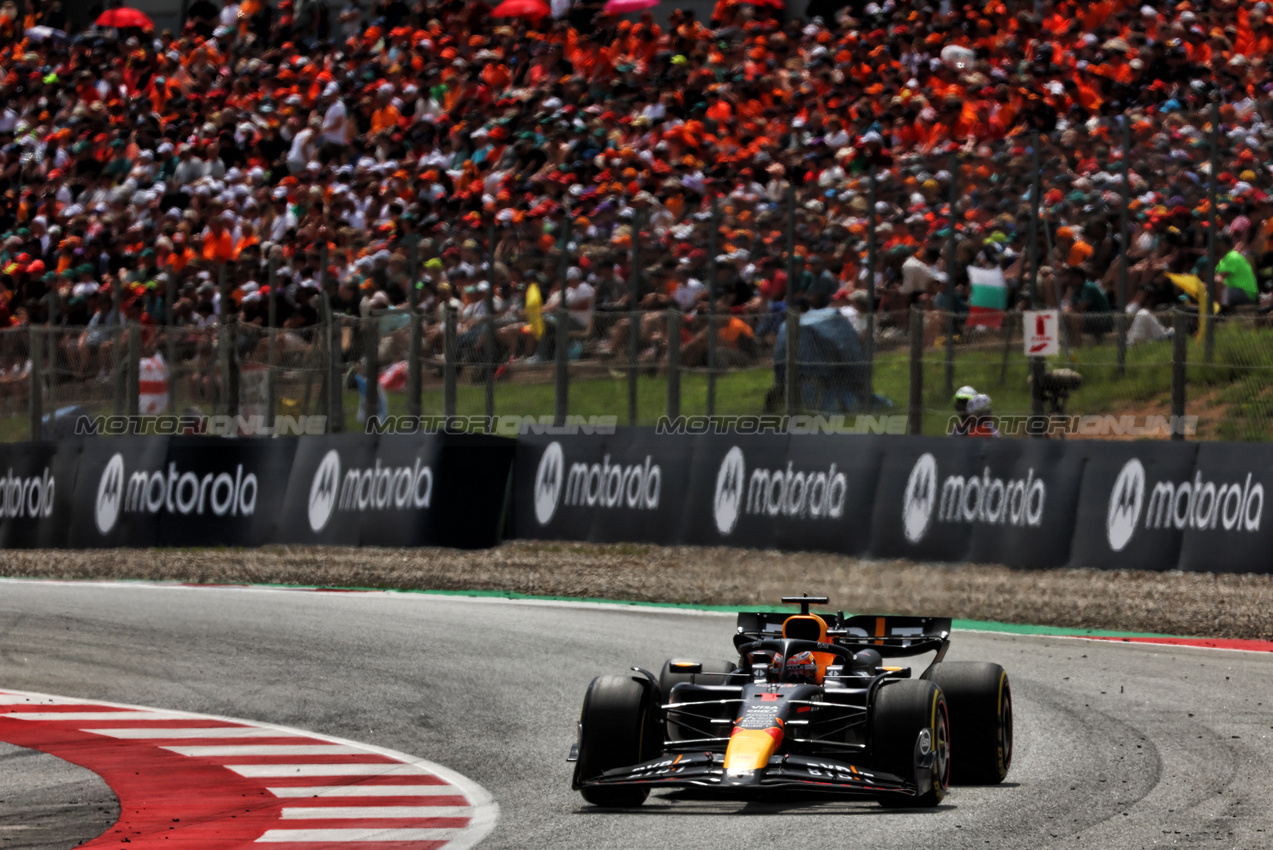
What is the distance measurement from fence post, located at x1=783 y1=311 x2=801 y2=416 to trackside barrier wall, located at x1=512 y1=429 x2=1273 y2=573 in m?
0.29

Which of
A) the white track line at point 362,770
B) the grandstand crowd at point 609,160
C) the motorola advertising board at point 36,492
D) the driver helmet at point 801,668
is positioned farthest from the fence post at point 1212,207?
the motorola advertising board at point 36,492

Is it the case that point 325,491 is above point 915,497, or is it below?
below

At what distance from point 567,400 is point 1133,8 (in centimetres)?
980

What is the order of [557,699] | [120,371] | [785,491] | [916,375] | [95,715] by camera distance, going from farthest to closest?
[120,371]
[785,491]
[916,375]
[557,699]
[95,715]

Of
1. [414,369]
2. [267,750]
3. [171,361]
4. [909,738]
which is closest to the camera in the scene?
[909,738]

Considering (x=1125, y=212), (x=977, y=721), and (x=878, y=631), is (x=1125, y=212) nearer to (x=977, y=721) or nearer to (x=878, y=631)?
(x=878, y=631)

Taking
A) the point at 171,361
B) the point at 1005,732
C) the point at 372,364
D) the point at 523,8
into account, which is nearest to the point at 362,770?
the point at 1005,732

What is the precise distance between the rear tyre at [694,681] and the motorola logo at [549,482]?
809 centimetres

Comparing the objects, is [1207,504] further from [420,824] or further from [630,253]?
[420,824]

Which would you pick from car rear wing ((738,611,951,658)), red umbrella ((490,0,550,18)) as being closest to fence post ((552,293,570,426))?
car rear wing ((738,611,951,658))

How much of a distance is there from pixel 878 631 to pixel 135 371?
11319mm

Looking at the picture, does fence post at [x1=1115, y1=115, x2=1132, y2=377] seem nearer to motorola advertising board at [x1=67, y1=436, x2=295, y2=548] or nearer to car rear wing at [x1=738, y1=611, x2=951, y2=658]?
motorola advertising board at [x1=67, y1=436, x2=295, y2=548]

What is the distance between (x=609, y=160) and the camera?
21062 millimetres

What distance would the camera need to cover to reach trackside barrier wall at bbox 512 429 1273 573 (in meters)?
12.9
